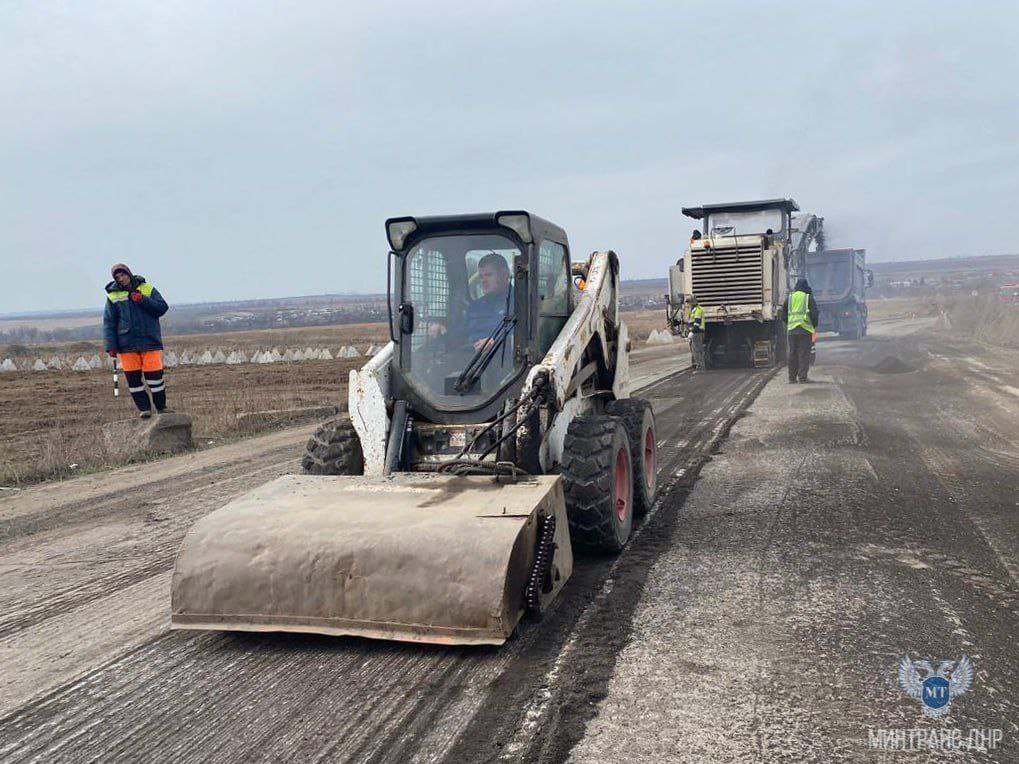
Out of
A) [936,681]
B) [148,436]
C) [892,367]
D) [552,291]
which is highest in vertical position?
[552,291]

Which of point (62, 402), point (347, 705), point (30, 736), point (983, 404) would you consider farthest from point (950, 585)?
point (62, 402)

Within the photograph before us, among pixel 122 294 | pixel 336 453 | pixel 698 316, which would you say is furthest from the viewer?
pixel 698 316

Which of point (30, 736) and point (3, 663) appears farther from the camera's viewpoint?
point (3, 663)

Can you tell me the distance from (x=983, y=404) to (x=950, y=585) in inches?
354

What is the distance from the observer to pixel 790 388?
15.8m

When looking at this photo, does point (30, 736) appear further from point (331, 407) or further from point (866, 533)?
point (331, 407)

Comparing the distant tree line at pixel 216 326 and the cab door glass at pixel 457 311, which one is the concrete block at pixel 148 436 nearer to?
the cab door glass at pixel 457 311

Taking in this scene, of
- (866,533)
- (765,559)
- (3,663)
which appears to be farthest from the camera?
(866,533)

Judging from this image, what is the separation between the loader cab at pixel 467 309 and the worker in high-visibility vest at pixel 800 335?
11.2 m

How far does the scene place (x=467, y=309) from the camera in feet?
20.4

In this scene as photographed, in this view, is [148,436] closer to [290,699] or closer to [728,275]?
[290,699]

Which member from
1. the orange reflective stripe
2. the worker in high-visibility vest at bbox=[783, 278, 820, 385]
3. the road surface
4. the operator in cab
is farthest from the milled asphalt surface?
the orange reflective stripe

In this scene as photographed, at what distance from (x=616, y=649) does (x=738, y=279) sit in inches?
632

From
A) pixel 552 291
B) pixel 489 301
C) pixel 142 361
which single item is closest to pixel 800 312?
pixel 142 361
